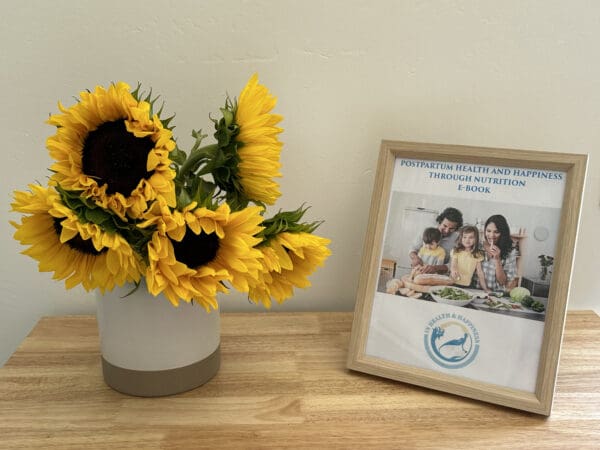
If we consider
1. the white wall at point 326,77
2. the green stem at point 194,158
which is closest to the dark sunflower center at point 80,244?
the green stem at point 194,158

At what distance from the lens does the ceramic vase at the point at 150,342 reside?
61 centimetres

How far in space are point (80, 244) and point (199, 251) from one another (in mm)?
136

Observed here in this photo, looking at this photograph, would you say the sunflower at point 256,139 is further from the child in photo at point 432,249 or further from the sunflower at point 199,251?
the child in photo at point 432,249

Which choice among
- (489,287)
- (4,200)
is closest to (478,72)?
(489,287)

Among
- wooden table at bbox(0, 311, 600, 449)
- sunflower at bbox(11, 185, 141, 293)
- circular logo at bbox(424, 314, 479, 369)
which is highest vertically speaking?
sunflower at bbox(11, 185, 141, 293)

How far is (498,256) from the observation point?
0.69m

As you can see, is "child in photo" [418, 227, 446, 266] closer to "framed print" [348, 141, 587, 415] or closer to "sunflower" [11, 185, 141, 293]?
"framed print" [348, 141, 587, 415]

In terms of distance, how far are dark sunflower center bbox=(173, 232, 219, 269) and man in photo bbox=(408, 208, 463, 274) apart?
13.0 inches

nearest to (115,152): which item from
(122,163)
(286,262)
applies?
(122,163)

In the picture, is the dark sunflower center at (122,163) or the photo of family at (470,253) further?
the photo of family at (470,253)

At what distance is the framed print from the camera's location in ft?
2.14

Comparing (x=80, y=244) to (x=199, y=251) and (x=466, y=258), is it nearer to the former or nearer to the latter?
(x=199, y=251)

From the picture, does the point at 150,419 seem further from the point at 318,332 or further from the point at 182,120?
the point at 182,120

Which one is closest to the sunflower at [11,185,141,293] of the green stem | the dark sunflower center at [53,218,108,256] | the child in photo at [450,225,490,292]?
the dark sunflower center at [53,218,108,256]
